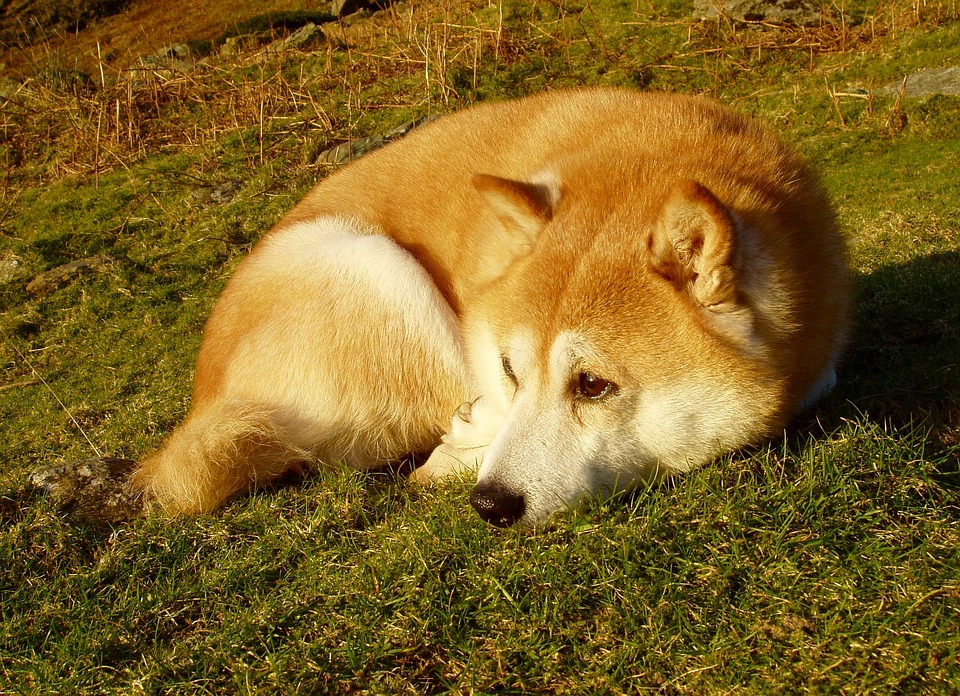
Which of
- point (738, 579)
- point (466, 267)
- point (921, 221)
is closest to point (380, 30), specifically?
point (921, 221)

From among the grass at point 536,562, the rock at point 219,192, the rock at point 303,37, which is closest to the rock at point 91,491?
the grass at point 536,562

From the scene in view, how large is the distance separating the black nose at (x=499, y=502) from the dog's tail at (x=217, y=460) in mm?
1101

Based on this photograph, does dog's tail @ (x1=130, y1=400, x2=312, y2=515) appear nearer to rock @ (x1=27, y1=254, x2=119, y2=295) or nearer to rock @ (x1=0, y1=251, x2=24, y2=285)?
rock @ (x1=27, y1=254, x2=119, y2=295)

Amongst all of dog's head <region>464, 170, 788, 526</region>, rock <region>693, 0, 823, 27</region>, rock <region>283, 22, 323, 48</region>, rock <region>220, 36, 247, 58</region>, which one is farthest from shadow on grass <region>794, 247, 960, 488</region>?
rock <region>220, 36, 247, 58</region>

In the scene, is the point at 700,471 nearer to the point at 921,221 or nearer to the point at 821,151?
the point at 921,221

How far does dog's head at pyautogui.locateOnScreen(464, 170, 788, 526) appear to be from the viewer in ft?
8.73

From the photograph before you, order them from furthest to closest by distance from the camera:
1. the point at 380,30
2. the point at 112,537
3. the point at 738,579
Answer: the point at 380,30, the point at 112,537, the point at 738,579

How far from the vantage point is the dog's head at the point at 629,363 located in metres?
2.66

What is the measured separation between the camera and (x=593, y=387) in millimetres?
2760

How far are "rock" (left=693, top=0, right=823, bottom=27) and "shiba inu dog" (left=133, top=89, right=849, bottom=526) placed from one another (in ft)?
20.5

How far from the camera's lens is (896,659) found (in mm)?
2146

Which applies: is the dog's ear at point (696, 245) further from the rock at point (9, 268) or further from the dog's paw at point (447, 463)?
the rock at point (9, 268)

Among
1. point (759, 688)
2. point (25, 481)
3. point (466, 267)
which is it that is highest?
point (466, 267)

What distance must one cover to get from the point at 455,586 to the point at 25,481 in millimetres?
2133
